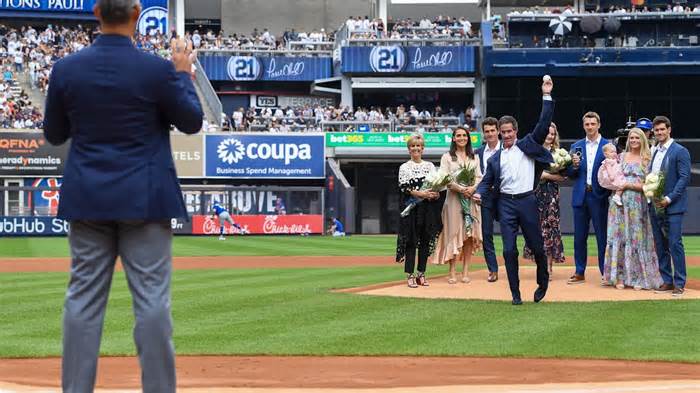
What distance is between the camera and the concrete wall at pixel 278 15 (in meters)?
61.1

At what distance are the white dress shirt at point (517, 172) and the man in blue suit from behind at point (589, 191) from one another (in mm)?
2408

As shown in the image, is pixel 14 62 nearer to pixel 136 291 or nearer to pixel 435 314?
pixel 435 314

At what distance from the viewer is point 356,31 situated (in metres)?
54.9

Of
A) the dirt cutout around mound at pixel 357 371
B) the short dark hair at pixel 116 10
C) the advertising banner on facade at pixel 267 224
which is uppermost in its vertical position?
the short dark hair at pixel 116 10

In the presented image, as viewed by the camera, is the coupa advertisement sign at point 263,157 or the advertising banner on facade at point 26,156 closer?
the advertising banner on facade at point 26,156

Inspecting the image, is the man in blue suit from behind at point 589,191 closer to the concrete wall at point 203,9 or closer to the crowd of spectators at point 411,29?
the crowd of spectators at point 411,29

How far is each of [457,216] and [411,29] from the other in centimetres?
4257

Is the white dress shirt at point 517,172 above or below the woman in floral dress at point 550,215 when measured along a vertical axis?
above

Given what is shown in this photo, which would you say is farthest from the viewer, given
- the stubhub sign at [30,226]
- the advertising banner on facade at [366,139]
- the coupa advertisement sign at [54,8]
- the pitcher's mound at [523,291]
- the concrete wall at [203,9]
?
the concrete wall at [203,9]

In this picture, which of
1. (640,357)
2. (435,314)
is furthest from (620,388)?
(435,314)

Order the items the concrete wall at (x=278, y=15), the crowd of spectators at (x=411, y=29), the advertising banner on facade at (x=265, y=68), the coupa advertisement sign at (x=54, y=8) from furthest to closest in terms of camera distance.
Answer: the concrete wall at (x=278, y=15) → the advertising banner on facade at (x=265, y=68) → the coupa advertisement sign at (x=54, y=8) → the crowd of spectators at (x=411, y=29)

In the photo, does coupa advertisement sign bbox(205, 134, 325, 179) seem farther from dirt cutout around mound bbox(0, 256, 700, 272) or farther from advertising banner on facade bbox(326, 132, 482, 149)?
dirt cutout around mound bbox(0, 256, 700, 272)

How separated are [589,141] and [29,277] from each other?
924 cm

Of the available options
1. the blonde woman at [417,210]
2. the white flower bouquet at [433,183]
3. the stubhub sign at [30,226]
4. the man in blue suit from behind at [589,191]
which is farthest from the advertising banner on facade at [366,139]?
the white flower bouquet at [433,183]
